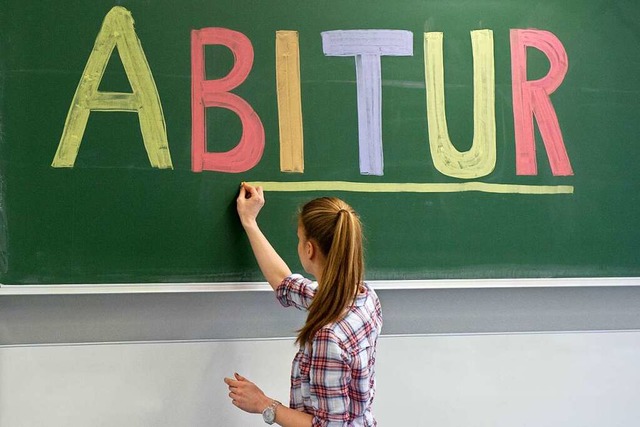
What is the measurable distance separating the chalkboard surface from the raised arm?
47mm

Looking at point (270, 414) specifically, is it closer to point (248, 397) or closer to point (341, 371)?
point (248, 397)

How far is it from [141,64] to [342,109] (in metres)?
0.61

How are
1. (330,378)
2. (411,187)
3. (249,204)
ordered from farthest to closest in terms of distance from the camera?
(411,187) → (249,204) → (330,378)

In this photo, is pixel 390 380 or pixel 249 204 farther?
pixel 390 380

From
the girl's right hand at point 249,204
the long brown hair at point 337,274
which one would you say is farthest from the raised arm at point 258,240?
the long brown hair at point 337,274

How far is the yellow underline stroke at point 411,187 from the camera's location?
6.68ft

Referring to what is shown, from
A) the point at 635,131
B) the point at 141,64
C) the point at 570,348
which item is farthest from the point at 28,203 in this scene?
the point at 635,131

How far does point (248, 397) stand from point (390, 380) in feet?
1.81

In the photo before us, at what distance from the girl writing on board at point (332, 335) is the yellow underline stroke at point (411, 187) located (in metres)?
0.32

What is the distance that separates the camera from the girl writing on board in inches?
61.9

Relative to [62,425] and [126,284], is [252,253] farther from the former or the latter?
[62,425]

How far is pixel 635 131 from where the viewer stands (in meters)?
2.27

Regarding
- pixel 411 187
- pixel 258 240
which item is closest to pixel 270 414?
pixel 258 240

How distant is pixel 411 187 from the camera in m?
2.12
